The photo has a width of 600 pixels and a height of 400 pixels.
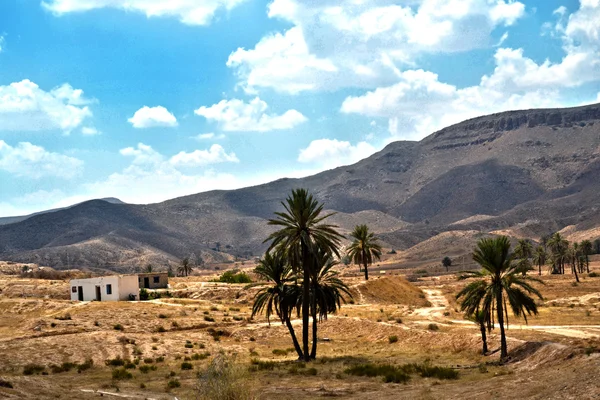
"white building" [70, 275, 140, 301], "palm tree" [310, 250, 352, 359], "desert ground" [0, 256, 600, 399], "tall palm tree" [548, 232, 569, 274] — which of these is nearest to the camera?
"desert ground" [0, 256, 600, 399]

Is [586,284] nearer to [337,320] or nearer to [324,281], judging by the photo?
[337,320]

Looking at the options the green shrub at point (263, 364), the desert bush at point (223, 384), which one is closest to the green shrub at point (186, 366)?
the green shrub at point (263, 364)

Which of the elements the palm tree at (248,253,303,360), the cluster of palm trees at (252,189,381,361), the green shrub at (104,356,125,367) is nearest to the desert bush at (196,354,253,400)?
the cluster of palm trees at (252,189,381,361)

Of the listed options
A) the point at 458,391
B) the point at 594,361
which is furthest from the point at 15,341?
the point at 594,361

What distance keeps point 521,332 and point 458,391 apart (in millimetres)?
17816

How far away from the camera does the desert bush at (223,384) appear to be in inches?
912

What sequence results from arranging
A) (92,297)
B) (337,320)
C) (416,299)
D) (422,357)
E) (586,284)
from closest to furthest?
(422,357) < (337,320) < (92,297) < (416,299) < (586,284)

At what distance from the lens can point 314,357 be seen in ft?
145

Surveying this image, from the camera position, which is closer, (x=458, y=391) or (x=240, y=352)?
(x=458, y=391)

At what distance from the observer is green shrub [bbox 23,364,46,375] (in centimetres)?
3873

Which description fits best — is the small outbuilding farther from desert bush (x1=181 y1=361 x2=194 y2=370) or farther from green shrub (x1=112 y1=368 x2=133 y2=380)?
green shrub (x1=112 y1=368 x2=133 y2=380)

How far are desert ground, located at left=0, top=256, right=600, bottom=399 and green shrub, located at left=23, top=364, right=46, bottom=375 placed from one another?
11cm

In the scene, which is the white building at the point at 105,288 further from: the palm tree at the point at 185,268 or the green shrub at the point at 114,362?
the palm tree at the point at 185,268

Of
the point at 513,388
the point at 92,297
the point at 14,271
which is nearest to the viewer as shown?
the point at 513,388
